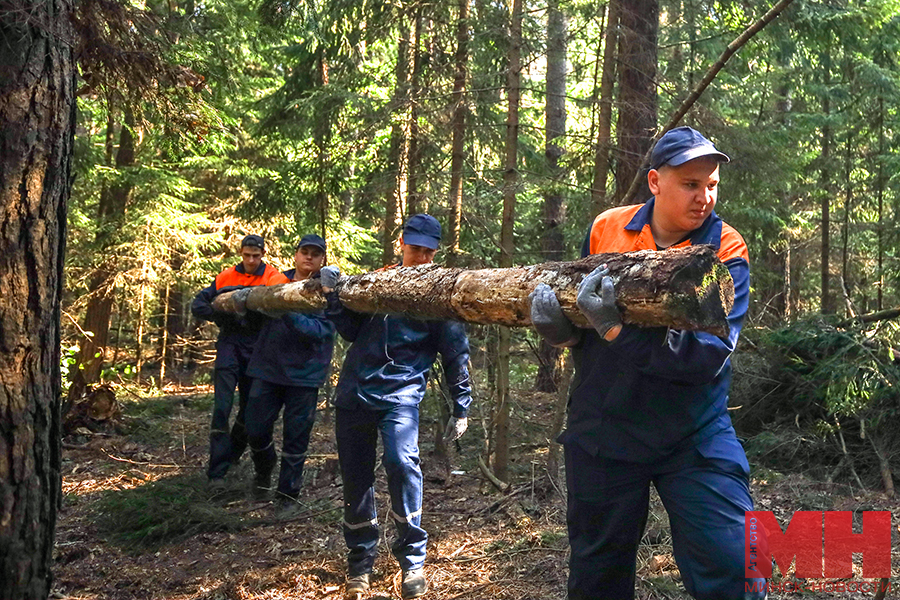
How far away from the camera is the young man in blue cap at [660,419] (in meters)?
2.86

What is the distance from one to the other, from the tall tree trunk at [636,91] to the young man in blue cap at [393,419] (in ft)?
11.0

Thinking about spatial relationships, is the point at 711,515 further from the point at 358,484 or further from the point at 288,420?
the point at 288,420

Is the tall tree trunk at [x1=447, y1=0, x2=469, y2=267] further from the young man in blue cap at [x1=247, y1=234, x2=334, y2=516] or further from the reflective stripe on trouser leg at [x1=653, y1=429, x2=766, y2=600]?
the reflective stripe on trouser leg at [x1=653, y1=429, x2=766, y2=600]

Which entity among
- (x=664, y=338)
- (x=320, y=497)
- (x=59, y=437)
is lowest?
(x=320, y=497)

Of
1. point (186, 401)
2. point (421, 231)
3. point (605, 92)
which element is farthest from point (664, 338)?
point (186, 401)

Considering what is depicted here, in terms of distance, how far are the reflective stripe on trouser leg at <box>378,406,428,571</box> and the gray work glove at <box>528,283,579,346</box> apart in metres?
1.79

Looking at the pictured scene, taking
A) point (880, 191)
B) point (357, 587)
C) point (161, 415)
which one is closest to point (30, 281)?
point (357, 587)

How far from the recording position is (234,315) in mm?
7652

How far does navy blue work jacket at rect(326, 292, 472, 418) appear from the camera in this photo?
190 inches

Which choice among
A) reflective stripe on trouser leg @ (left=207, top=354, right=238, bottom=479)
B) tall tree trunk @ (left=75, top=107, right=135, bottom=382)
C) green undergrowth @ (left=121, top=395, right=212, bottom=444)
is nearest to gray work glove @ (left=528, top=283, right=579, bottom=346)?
reflective stripe on trouser leg @ (left=207, top=354, right=238, bottom=479)

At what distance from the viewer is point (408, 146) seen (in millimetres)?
9352

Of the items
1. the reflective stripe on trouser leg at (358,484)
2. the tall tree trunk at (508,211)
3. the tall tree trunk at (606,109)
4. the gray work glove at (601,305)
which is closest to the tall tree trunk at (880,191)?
the tall tree trunk at (606,109)

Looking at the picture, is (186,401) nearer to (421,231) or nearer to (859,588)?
(421,231)

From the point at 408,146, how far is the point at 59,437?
6.30 m
